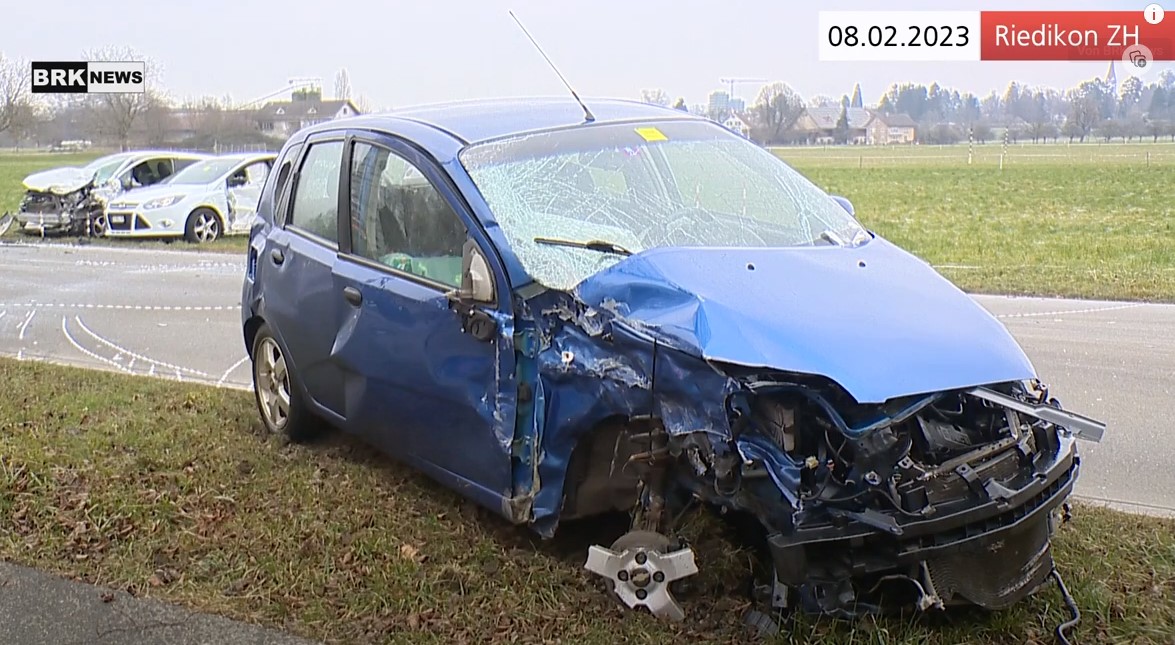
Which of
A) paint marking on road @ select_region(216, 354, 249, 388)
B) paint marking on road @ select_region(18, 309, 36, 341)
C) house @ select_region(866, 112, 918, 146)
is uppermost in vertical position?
house @ select_region(866, 112, 918, 146)

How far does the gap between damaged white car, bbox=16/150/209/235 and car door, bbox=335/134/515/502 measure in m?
16.0

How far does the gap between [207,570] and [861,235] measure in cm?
300

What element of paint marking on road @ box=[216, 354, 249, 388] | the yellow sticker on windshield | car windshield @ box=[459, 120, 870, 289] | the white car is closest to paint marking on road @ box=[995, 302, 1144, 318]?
car windshield @ box=[459, 120, 870, 289]

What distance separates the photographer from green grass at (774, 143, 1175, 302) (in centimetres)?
1212

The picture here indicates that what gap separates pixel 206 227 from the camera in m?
18.2

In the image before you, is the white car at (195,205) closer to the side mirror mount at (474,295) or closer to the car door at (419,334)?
the car door at (419,334)

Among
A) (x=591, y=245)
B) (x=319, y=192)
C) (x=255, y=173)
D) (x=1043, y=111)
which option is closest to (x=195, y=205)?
(x=255, y=173)

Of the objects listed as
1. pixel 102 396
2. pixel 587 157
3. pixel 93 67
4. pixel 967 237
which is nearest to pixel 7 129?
pixel 93 67

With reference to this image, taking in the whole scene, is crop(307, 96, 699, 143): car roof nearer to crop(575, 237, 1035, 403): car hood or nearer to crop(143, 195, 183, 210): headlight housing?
crop(575, 237, 1035, 403): car hood

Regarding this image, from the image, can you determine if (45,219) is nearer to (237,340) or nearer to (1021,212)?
(237,340)

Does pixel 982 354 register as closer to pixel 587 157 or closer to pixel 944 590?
pixel 944 590

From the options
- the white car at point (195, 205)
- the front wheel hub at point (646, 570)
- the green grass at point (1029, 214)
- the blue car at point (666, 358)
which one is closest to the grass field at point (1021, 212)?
the green grass at point (1029, 214)

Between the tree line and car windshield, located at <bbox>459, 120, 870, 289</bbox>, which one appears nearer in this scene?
car windshield, located at <bbox>459, 120, 870, 289</bbox>

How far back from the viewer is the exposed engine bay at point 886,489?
10.7 feet
